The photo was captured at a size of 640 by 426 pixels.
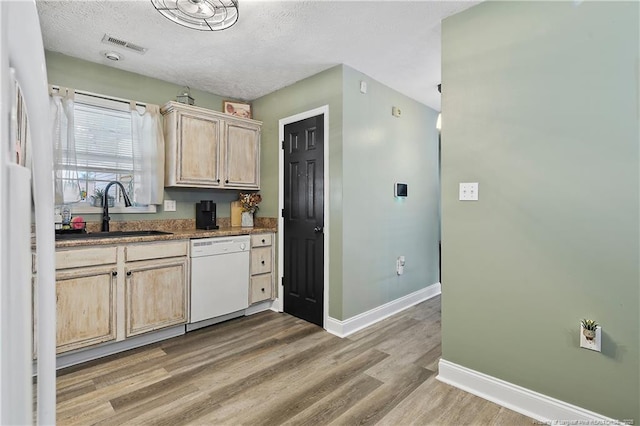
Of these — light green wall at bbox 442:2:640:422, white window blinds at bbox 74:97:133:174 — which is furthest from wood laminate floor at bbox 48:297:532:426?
white window blinds at bbox 74:97:133:174

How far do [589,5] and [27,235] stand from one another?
2.47m

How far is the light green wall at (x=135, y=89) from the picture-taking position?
2809 mm

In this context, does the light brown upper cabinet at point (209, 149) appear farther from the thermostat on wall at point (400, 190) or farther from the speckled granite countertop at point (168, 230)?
the thermostat on wall at point (400, 190)

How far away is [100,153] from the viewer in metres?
3.02

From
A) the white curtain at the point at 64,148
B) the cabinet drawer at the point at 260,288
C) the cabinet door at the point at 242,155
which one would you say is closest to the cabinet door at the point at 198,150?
the cabinet door at the point at 242,155

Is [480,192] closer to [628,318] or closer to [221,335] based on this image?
[628,318]

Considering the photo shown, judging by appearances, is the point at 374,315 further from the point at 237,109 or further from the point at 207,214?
the point at 237,109

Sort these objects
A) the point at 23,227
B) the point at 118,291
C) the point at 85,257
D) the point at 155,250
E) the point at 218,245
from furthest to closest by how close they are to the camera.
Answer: the point at 218,245
the point at 155,250
the point at 118,291
the point at 85,257
the point at 23,227

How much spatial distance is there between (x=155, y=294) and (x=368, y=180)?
85.7 inches

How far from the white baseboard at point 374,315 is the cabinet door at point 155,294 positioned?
4.47ft

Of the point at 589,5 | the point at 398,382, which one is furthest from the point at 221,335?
the point at 589,5

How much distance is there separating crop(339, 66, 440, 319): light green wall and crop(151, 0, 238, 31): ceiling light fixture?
47.9 inches

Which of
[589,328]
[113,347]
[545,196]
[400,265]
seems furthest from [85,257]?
[589,328]

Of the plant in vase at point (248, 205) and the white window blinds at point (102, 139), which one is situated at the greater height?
the white window blinds at point (102, 139)
